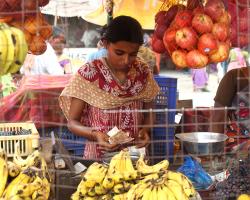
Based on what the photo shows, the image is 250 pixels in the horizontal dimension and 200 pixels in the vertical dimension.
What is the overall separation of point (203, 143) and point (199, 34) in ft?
2.54

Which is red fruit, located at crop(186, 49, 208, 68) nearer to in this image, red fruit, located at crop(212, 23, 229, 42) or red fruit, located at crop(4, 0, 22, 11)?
red fruit, located at crop(212, 23, 229, 42)

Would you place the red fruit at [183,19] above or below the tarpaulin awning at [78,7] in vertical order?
below

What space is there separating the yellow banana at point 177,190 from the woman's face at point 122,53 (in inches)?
48.2

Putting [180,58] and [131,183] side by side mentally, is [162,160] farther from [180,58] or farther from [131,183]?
[131,183]

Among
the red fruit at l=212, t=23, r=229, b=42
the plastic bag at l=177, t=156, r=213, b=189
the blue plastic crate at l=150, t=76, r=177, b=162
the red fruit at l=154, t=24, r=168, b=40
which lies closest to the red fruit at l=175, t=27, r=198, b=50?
the red fruit at l=212, t=23, r=229, b=42

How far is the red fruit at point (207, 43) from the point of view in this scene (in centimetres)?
229

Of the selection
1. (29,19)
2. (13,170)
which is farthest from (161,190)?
(29,19)

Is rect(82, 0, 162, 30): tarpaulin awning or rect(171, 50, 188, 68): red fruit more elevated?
rect(82, 0, 162, 30): tarpaulin awning

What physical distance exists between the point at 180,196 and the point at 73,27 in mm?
4895

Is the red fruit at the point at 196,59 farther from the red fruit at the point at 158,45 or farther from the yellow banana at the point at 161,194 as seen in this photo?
the yellow banana at the point at 161,194

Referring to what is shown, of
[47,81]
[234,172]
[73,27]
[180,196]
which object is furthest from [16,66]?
[73,27]

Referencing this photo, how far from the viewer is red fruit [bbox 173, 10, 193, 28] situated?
7.73 feet

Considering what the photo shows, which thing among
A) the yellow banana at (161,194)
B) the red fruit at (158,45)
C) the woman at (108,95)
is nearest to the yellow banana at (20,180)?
the yellow banana at (161,194)

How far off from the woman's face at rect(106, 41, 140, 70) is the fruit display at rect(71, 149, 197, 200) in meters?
1.03
